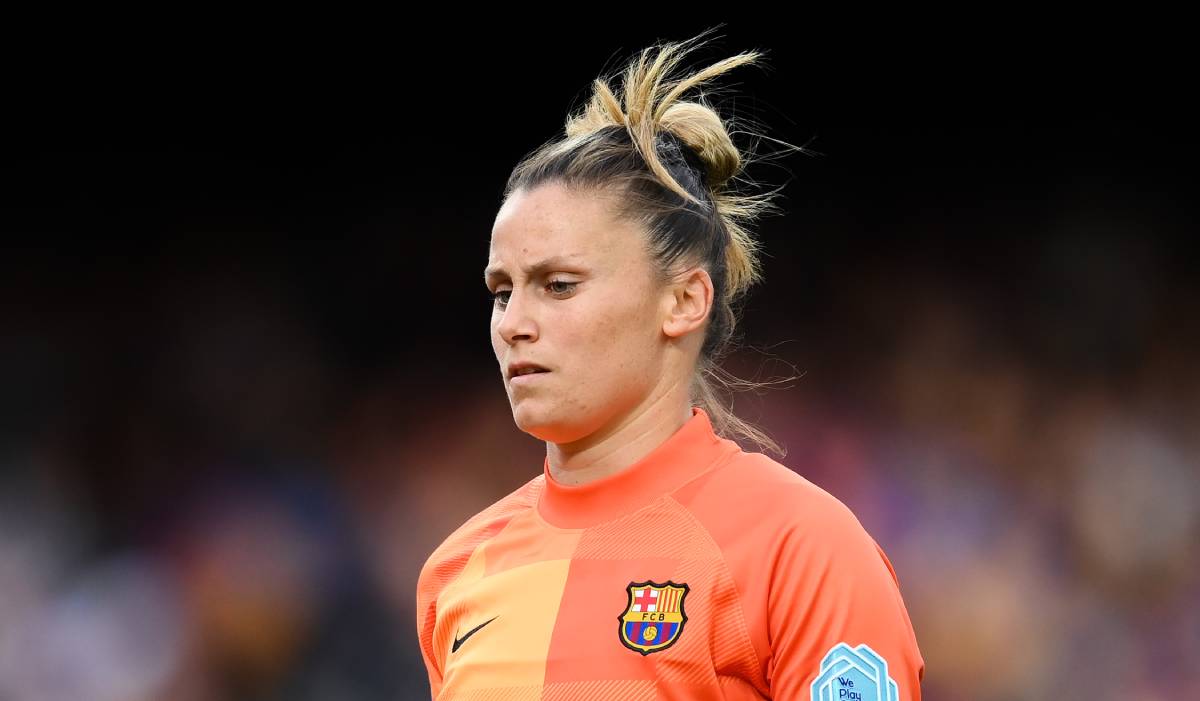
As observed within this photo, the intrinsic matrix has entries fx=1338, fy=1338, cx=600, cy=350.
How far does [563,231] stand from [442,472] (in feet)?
12.1

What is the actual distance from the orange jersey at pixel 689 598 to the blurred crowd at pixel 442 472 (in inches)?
128

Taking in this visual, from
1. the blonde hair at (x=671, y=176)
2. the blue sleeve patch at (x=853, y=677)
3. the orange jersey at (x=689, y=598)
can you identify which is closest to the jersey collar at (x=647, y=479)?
the orange jersey at (x=689, y=598)

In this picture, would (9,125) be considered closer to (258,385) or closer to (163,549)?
(258,385)

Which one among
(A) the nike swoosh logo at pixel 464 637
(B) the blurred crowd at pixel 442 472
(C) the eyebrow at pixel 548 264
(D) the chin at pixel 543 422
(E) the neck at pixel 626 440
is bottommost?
(B) the blurred crowd at pixel 442 472

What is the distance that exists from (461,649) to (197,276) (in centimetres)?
409

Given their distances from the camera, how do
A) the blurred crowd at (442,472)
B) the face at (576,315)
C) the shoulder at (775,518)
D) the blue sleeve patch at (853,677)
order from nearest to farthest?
the blue sleeve patch at (853,677), the shoulder at (775,518), the face at (576,315), the blurred crowd at (442,472)

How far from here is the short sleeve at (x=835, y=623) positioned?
1.66m

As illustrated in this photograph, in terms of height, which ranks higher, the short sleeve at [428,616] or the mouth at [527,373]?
the mouth at [527,373]

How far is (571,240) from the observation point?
198cm

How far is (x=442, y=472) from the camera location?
5.58 meters

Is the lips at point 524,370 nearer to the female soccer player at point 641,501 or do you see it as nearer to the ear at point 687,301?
the female soccer player at point 641,501

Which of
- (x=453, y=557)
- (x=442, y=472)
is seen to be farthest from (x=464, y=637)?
(x=442, y=472)

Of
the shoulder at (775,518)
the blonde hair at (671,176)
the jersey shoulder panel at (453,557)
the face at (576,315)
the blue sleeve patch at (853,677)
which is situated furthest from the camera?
the jersey shoulder panel at (453,557)

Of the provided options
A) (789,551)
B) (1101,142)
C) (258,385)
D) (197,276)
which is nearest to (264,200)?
(197,276)
